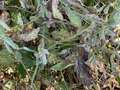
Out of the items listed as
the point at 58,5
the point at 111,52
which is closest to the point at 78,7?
the point at 58,5

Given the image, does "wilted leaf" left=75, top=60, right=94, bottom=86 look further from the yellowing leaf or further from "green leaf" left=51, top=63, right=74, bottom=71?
the yellowing leaf

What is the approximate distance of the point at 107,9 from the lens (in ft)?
3.91

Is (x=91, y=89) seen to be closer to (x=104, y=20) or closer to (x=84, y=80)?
(x=84, y=80)

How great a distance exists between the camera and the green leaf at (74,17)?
1.11 m

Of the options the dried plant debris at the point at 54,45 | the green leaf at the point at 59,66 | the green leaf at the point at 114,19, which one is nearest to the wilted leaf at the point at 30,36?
the dried plant debris at the point at 54,45

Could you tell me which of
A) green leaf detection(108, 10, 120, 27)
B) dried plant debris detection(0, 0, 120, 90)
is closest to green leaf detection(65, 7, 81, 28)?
dried plant debris detection(0, 0, 120, 90)

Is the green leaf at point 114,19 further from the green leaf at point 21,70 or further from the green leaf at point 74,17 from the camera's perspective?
the green leaf at point 21,70

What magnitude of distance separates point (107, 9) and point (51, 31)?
0.22 meters

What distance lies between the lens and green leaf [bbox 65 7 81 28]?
1.11 m

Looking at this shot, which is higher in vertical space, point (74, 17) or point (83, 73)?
point (74, 17)

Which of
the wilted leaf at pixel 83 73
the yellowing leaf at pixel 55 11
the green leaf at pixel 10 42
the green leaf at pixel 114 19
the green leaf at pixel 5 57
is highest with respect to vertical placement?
the yellowing leaf at pixel 55 11

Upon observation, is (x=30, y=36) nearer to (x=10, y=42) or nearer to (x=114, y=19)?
(x=10, y=42)

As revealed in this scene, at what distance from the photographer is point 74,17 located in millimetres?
1120

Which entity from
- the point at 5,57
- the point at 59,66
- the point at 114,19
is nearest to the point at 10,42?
the point at 5,57
